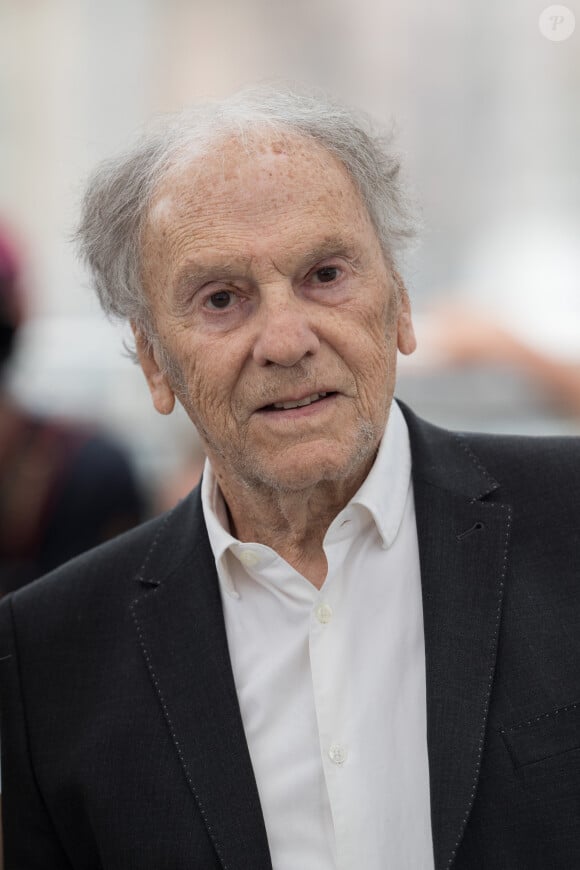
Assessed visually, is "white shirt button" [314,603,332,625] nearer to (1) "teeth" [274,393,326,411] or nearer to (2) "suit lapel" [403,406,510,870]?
(2) "suit lapel" [403,406,510,870]

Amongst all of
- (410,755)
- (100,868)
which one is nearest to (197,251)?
(410,755)

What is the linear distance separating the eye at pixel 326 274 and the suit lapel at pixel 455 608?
0.36 meters

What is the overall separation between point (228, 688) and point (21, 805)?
1.60 feet

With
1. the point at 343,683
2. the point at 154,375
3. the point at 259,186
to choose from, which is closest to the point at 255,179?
the point at 259,186

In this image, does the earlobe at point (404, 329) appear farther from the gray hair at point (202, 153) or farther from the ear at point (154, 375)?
the ear at point (154, 375)

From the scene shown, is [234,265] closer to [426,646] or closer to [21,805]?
[426,646]

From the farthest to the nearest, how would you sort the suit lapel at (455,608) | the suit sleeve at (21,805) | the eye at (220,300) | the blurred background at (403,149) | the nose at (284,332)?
the blurred background at (403,149) < the suit sleeve at (21,805) < the eye at (220,300) < the nose at (284,332) < the suit lapel at (455,608)

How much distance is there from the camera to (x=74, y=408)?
4145 millimetres

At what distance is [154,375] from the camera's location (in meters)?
2.17

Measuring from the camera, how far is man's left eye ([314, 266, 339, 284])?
1.90 m

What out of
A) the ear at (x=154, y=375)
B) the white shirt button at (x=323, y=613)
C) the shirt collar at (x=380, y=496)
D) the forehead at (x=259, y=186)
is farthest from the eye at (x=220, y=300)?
the white shirt button at (x=323, y=613)

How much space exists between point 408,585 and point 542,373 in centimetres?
134

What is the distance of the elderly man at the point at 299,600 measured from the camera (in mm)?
1759

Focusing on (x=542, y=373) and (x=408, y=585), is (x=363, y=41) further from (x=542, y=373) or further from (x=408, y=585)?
(x=408, y=585)
